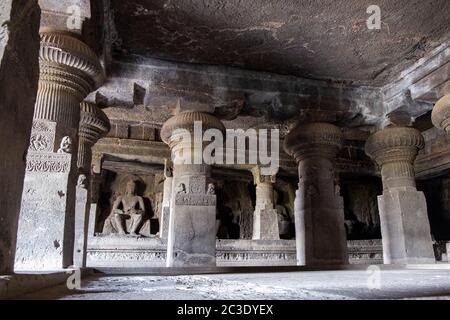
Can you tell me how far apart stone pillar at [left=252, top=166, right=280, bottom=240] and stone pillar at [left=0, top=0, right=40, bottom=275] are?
9.29m

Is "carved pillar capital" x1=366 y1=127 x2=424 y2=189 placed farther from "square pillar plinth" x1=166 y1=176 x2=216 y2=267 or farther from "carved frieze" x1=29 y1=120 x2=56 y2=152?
"carved frieze" x1=29 y1=120 x2=56 y2=152

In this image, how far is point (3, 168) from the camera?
1864 mm

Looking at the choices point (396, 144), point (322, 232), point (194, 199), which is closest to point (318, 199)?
point (322, 232)

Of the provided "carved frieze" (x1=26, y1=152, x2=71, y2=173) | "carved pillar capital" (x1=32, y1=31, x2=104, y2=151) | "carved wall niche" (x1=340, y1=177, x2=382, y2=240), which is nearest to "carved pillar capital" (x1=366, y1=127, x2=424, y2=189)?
"carved pillar capital" (x1=32, y1=31, x2=104, y2=151)

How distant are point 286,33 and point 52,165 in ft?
11.1

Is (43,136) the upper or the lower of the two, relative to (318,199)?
upper

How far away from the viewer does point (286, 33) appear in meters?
5.23

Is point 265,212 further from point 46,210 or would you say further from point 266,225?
point 46,210

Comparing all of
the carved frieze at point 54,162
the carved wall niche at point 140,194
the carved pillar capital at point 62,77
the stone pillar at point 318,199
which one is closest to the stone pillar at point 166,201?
the carved wall niche at point 140,194

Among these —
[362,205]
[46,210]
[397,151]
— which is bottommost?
[46,210]

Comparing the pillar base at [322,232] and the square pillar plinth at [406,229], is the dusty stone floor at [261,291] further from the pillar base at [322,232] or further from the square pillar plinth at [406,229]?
the square pillar plinth at [406,229]

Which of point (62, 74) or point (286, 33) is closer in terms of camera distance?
point (62, 74)

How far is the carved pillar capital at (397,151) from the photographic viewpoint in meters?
6.46
